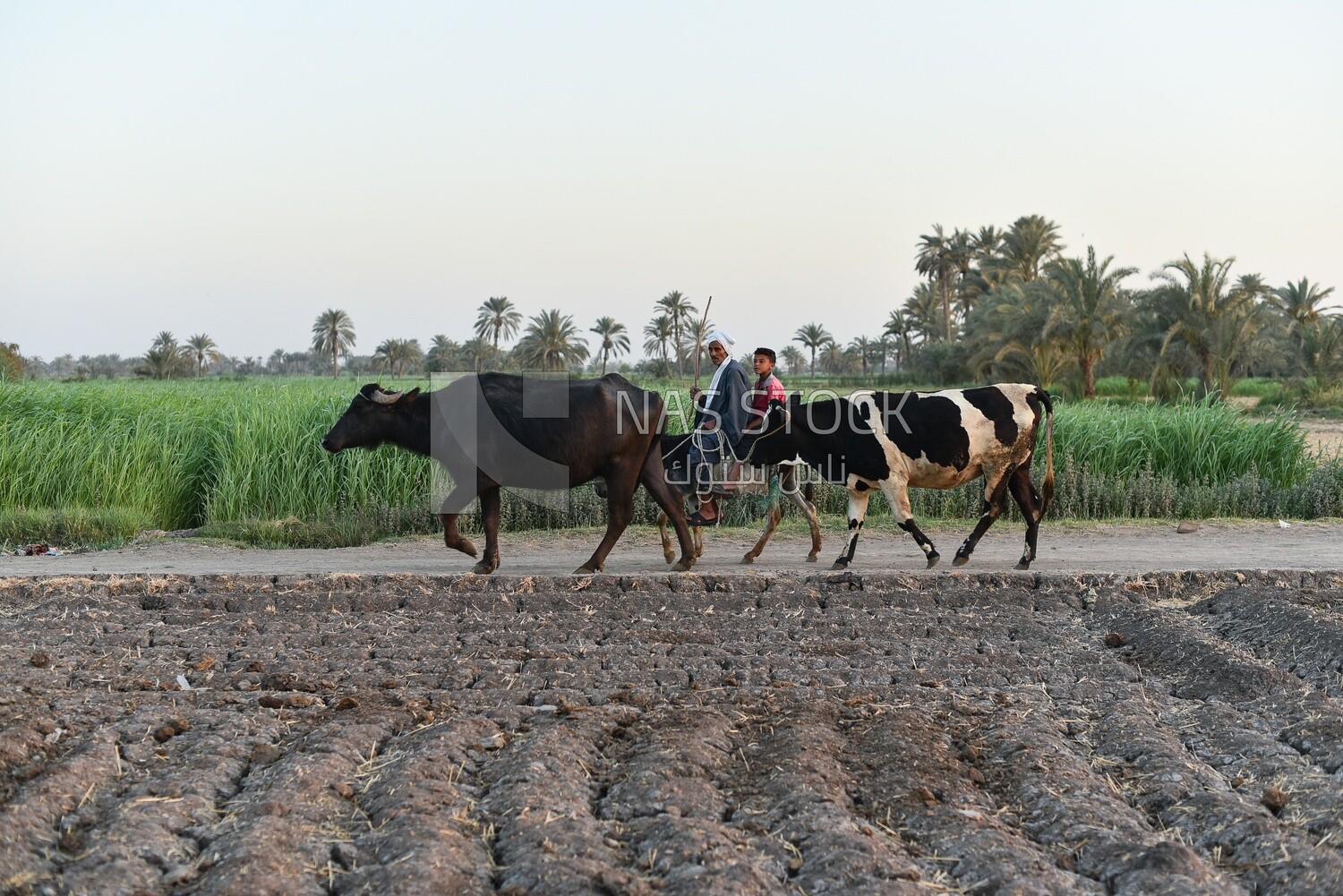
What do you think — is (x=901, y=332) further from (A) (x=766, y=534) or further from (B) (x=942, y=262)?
(A) (x=766, y=534)

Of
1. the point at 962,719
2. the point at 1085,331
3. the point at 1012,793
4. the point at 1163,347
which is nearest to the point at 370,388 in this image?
the point at 962,719

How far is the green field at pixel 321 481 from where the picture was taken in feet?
43.8

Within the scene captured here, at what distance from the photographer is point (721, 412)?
10406 millimetres

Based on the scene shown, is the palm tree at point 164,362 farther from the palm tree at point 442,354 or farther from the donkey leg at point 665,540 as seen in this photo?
the donkey leg at point 665,540

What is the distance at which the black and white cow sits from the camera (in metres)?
10.3

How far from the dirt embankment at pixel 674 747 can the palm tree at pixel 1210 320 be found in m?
27.7

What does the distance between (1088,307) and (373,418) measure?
106 feet

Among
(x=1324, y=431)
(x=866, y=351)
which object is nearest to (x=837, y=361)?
(x=866, y=351)

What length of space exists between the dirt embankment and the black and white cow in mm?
1849

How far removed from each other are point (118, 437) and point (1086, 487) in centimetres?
1156

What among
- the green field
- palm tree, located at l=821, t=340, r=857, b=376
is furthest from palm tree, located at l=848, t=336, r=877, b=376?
the green field

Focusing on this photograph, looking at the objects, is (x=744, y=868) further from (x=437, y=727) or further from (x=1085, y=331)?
(x=1085, y=331)

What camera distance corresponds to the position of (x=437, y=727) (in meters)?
5.53

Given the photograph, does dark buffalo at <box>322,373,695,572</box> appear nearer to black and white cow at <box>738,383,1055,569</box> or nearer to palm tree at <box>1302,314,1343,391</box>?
black and white cow at <box>738,383,1055,569</box>
